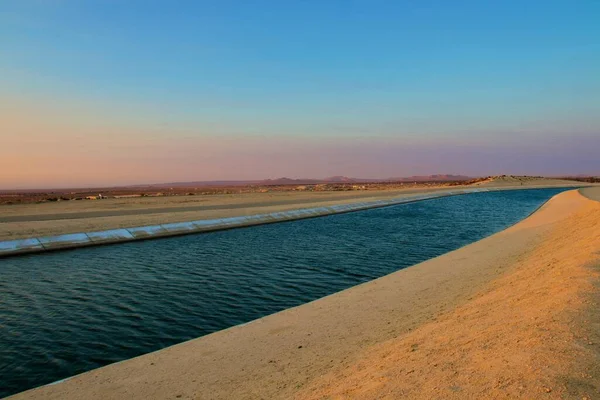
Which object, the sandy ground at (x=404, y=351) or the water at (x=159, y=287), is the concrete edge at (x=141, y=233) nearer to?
the water at (x=159, y=287)

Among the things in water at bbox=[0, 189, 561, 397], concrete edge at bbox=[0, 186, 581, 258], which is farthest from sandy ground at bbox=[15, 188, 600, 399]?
concrete edge at bbox=[0, 186, 581, 258]

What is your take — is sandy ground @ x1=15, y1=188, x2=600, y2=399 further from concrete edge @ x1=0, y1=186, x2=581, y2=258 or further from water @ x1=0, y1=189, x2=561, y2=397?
concrete edge @ x1=0, y1=186, x2=581, y2=258

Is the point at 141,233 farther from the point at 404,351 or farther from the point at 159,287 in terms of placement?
the point at 404,351

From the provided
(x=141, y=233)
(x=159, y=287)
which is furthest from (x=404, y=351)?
(x=141, y=233)

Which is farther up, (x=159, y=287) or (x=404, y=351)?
(x=404, y=351)

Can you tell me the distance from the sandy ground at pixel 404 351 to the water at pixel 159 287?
1672mm

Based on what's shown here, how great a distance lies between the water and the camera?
9938 millimetres

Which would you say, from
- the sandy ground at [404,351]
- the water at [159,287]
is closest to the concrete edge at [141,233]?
the water at [159,287]

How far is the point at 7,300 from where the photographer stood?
46.6ft

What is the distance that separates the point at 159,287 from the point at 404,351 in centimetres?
1159

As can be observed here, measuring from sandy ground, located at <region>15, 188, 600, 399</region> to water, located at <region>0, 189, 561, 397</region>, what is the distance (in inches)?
65.8

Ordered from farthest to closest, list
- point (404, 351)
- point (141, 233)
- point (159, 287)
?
point (141, 233), point (159, 287), point (404, 351)

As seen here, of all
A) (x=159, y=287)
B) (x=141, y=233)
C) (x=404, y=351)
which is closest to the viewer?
(x=404, y=351)

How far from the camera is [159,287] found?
51.4ft
